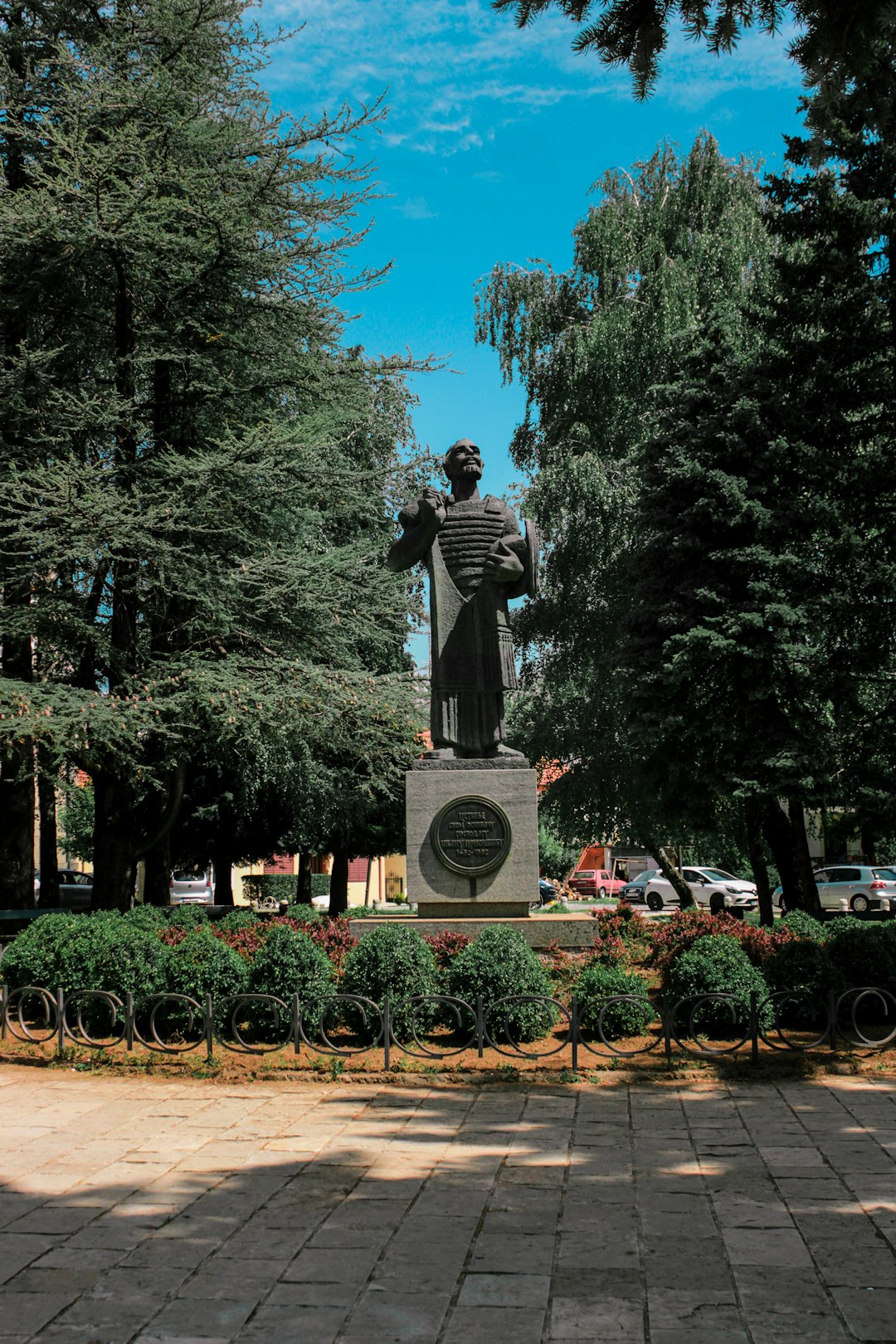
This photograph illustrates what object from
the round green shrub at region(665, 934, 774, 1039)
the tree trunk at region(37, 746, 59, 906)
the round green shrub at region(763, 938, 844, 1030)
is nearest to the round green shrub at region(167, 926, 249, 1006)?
the round green shrub at region(665, 934, 774, 1039)

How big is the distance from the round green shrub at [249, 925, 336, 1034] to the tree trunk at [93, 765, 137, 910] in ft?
25.6

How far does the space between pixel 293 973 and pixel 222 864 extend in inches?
800

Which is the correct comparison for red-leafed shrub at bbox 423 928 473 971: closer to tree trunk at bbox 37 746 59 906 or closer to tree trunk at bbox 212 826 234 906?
tree trunk at bbox 37 746 59 906

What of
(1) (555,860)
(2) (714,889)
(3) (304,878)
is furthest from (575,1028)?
(1) (555,860)

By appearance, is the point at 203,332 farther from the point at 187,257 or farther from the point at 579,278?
the point at 579,278

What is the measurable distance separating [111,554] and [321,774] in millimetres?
10397

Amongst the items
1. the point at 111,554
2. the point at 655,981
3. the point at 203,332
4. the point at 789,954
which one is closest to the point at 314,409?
the point at 203,332

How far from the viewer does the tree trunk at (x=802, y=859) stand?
18469 mm

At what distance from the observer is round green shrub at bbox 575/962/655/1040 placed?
9234 mm

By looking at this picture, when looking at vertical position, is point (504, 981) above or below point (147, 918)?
below

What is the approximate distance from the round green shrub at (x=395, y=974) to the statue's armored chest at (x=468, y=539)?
398cm

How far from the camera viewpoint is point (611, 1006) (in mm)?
9242

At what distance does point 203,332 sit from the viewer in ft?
53.3

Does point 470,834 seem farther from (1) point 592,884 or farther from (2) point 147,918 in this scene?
(1) point 592,884
